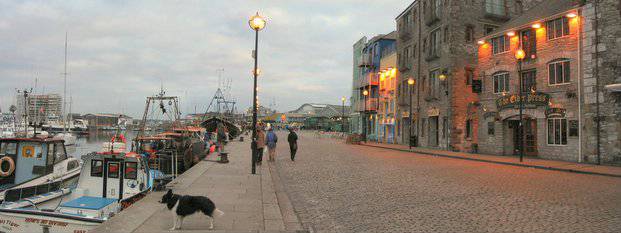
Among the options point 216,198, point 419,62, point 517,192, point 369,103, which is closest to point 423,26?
point 419,62

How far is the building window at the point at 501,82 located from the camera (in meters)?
27.3

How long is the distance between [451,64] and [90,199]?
26.5 metres

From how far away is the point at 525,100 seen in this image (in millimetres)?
25344

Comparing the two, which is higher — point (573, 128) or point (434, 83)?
point (434, 83)

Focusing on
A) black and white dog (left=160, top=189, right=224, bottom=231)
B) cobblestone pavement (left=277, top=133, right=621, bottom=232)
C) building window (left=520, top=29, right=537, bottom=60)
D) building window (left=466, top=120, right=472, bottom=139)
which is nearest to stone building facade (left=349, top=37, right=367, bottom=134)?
building window (left=466, top=120, right=472, bottom=139)

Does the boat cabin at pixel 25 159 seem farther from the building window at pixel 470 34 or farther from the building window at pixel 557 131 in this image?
the building window at pixel 470 34

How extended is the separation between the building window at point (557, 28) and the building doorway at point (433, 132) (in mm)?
12361

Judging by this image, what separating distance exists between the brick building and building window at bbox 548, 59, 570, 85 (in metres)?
0.05

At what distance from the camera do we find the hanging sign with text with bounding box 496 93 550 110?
24.2 metres

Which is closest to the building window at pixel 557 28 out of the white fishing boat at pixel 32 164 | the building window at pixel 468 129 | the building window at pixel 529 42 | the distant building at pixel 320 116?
the building window at pixel 529 42

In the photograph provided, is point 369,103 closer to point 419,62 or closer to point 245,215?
point 419,62

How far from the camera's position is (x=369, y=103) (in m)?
50.9

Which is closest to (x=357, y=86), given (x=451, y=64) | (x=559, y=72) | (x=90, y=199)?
(x=451, y=64)

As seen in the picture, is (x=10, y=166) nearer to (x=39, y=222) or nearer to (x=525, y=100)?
(x=39, y=222)
